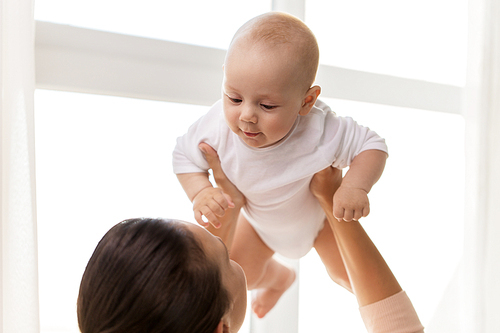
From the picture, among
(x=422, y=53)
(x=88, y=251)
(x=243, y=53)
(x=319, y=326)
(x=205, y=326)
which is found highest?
(x=422, y=53)

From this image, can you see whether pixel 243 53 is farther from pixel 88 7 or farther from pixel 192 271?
pixel 88 7

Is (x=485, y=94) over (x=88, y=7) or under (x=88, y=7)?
under

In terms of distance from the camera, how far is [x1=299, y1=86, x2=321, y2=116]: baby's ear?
32.1 inches

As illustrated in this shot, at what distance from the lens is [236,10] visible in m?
1.34

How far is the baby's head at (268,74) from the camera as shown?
0.75m

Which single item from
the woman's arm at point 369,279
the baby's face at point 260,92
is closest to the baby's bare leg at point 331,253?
the woman's arm at point 369,279

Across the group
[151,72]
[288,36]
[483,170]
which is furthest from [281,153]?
[483,170]

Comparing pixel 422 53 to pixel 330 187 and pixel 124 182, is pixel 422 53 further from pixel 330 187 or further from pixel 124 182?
pixel 124 182

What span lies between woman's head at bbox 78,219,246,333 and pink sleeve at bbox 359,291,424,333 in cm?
42

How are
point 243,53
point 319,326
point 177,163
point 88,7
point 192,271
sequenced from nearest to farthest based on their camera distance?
point 192,271 < point 243,53 < point 177,163 < point 88,7 < point 319,326

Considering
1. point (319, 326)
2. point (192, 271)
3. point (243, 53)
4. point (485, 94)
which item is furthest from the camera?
point (319, 326)

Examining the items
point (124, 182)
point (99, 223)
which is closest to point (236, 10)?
point (124, 182)

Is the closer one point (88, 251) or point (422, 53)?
point (88, 251)

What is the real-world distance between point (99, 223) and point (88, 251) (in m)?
0.08
